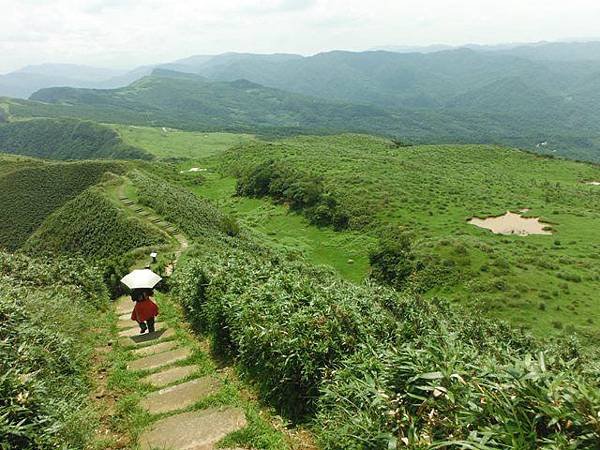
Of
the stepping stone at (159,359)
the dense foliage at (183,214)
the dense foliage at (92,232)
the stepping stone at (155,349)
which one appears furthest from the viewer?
the dense foliage at (183,214)

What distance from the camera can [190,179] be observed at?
9406cm

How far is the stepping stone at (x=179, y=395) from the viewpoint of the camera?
877 centimetres

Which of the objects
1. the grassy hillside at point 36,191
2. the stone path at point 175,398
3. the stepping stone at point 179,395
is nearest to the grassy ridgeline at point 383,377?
the stepping stone at point 179,395

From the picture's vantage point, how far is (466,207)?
208ft

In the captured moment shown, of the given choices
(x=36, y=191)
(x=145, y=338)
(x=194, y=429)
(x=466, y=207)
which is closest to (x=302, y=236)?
(x=466, y=207)

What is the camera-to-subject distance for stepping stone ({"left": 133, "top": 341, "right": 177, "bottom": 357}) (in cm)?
1235

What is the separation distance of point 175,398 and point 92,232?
141 ft

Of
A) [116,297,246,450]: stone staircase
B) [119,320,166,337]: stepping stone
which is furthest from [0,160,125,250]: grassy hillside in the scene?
[116,297,246,450]: stone staircase

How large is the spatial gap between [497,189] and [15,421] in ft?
258

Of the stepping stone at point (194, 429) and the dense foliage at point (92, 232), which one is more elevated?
the stepping stone at point (194, 429)

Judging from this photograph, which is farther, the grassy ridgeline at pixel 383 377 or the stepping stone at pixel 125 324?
the stepping stone at pixel 125 324

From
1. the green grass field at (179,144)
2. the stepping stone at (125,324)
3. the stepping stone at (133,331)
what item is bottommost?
the green grass field at (179,144)

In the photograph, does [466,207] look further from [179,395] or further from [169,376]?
[179,395]

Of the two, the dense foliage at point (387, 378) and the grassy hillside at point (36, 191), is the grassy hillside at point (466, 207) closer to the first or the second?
the grassy hillside at point (36, 191)
